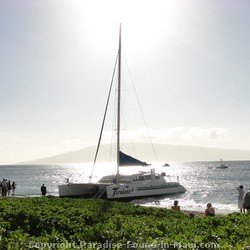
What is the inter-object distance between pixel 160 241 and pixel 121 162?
1309 inches

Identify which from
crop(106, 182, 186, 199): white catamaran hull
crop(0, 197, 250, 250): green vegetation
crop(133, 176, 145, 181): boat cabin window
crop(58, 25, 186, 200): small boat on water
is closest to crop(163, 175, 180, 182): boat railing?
crop(106, 182, 186, 199): white catamaran hull

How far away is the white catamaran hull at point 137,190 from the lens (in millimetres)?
38625

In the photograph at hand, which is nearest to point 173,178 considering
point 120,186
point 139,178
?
point 139,178

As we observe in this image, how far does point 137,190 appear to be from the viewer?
4169 centimetres

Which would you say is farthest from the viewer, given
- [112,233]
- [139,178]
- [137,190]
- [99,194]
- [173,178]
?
[173,178]

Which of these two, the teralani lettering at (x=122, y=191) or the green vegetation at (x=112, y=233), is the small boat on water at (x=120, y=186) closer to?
the teralani lettering at (x=122, y=191)

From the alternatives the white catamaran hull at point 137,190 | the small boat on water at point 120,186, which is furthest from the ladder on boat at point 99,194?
the white catamaran hull at point 137,190

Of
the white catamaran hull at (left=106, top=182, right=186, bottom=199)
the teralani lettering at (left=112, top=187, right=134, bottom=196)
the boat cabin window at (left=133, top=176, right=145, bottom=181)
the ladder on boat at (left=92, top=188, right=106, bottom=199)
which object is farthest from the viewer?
the boat cabin window at (left=133, top=176, right=145, bottom=181)

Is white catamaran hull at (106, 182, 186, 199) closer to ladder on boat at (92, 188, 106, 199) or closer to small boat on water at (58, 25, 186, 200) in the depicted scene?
small boat on water at (58, 25, 186, 200)

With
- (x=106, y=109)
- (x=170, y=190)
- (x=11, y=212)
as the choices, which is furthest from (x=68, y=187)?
(x=11, y=212)

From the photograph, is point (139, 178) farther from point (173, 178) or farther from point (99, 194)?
point (173, 178)

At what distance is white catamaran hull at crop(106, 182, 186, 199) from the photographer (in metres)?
38.6

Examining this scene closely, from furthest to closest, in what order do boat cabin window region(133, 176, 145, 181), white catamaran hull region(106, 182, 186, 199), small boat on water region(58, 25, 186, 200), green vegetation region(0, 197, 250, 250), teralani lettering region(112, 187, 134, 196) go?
boat cabin window region(133, 176, 145, 181), small boat on water region(58, 25, 186, 200), teralani lettering region(112, 187, 134, 196), white catamaran hull region(106, 182, 186, 199), green vegetation region(0, 197, 250, 250)

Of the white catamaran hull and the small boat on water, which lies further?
the small boat on water
